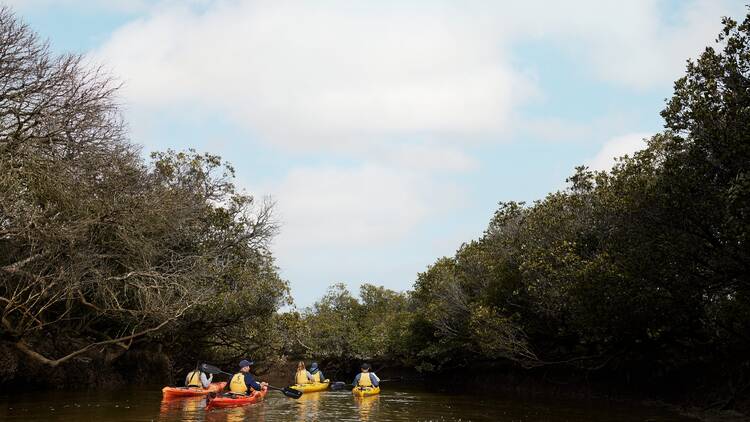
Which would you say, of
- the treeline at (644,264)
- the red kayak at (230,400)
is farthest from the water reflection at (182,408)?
the treeline at (644,264)

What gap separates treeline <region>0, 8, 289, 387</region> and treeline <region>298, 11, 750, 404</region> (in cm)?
1138

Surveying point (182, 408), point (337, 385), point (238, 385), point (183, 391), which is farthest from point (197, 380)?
point (337, 385)

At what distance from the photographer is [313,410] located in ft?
72.1

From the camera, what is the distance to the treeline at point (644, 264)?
52.3 feet

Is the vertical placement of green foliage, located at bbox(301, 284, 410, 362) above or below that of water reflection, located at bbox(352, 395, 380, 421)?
above

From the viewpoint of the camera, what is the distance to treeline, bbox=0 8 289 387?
746 inches

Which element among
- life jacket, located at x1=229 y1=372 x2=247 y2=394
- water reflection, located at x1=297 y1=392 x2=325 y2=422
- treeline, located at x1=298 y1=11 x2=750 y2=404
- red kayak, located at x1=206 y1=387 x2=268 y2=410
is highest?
treeline, located at x1=298 y1=11 x2=750 y2=404

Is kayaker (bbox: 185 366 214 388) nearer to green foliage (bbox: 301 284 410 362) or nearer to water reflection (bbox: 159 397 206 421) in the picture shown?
water reflection (bbox: 159 397 206 421)

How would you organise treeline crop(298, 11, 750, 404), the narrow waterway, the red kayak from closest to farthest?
treeline crop(298, 11, 750, 404), the narrow waterway, the red kayak

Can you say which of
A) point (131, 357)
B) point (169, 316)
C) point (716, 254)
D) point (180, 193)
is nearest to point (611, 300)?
point (716, 254)

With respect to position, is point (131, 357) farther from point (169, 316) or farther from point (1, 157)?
point (1, 157)

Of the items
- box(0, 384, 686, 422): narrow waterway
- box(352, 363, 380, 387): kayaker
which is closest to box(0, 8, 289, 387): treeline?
box(0, 384, 686, 422): narrow waterway

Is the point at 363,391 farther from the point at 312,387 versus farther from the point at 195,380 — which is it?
the point at 195,380

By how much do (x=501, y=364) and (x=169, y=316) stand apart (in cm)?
1969
